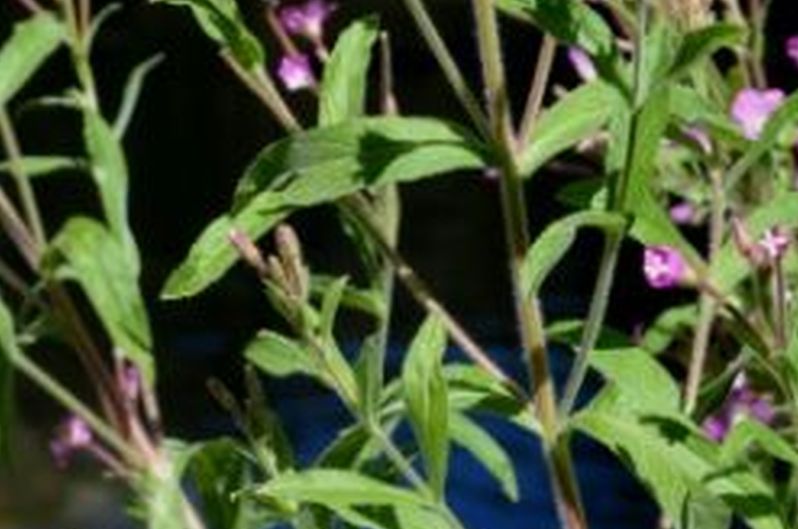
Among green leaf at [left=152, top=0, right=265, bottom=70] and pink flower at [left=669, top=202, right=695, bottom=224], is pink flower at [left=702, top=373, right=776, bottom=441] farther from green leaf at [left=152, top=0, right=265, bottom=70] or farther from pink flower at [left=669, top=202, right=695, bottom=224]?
green leaf at [left=152, top=0, right=265, bottom=70]

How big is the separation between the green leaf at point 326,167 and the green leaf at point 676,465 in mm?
172

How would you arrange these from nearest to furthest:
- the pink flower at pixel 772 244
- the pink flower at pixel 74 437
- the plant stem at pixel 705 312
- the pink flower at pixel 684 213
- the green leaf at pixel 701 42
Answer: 1. the green leaf at pixel 701 42
2. the pink flower at pixel 772 244
3. the plant stem at pixel 705 312
4. the pink flower at pixel 684 213
5. the pink flower at pixel 74 437

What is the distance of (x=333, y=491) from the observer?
1.14 metres

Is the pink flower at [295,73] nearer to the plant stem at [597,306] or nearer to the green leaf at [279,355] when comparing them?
the green leaf at [279,355]

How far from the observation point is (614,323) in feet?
14.0

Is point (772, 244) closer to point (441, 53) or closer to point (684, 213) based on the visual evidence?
point (441, 53)

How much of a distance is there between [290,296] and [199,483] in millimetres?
337

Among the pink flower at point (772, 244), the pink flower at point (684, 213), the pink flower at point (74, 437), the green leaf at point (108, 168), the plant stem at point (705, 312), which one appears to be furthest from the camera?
the pink flower at point (74, 437)

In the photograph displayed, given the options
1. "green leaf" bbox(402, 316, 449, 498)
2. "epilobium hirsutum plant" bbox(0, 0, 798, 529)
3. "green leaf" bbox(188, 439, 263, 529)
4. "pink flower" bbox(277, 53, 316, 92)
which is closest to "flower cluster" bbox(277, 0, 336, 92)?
"pink flower" bbox(277, 53, 316, 92)

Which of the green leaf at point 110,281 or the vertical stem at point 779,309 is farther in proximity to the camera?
the green leaf at point 110,281

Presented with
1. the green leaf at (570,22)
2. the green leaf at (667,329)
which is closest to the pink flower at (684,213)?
the green leaf at (667,329)

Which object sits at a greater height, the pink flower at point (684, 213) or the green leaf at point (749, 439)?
the green leaf at point (749, 439)

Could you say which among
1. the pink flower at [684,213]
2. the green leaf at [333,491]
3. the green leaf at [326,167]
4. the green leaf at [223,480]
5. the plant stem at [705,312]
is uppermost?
the green leaf at [326,167]

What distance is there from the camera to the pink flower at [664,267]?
4.34 ft
